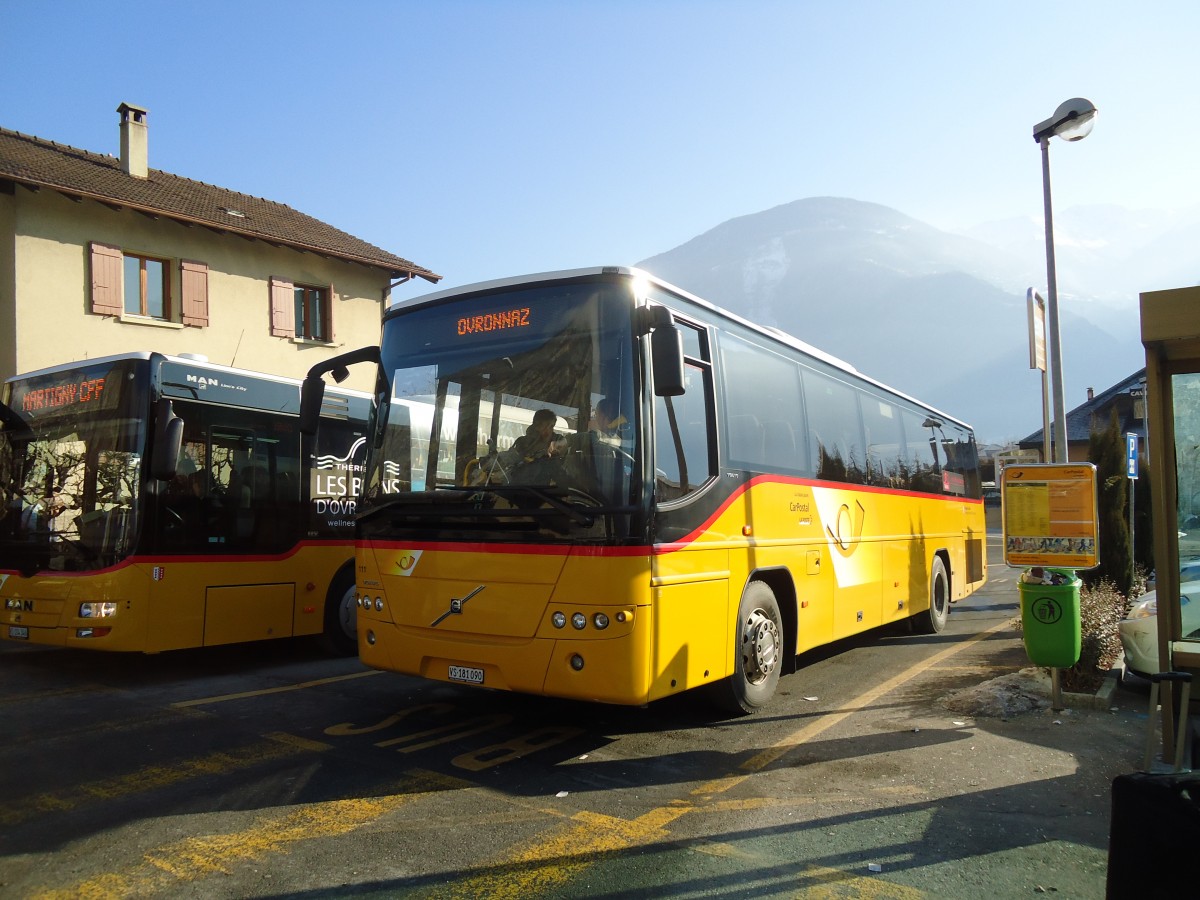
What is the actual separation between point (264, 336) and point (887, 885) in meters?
21.6

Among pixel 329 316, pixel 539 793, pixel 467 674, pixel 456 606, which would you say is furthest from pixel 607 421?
pixel 329 316

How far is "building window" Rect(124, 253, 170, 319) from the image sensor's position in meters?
20.3

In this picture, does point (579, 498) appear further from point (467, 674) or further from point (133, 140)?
point (133, 140)

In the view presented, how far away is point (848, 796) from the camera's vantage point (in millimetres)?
5137

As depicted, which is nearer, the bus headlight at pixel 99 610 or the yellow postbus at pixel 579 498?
the yellow postbus at pixel 579 498

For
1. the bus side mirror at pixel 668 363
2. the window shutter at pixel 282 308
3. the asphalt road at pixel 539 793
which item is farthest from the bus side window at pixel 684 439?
the window shutter at pixel 282 308

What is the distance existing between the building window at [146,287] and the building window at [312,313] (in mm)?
3542

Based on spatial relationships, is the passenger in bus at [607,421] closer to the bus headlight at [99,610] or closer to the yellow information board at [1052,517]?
the yellow information board at [1052,517]

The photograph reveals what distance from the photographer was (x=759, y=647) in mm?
7031

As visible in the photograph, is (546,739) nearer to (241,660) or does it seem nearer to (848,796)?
(848,796)

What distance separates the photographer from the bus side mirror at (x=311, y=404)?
23.4 ft

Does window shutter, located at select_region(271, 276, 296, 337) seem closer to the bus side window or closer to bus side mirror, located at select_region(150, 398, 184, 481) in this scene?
bus side mirror, located at select_region(150, 398, 184, 481)

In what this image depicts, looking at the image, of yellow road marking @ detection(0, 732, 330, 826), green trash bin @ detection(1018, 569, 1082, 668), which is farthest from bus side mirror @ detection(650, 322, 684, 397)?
green trash bin @ detection(1018, 569, 1082, 668)

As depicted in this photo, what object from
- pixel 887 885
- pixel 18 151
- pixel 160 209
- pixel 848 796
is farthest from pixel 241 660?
pixel 18 151
